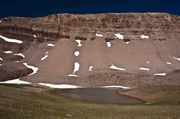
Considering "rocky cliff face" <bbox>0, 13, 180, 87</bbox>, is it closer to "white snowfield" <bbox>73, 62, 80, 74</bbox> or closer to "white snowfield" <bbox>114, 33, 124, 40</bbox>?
"white snowfield" <bbox>114, 33, 124, 40</bbox>

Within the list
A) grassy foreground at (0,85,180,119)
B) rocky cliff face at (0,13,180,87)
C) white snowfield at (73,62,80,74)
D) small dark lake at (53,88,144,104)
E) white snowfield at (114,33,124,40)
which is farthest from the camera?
white snowfield at (114,33,124,40)

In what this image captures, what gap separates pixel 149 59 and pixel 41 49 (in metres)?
49.0

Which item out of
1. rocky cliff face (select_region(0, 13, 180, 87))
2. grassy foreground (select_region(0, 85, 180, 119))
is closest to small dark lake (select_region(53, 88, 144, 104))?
grassy foreground (select_region(0, 85, 180, 119))

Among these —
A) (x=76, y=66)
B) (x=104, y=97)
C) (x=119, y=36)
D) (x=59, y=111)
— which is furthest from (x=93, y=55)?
(x=59, y=111)

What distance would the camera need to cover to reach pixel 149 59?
17825 cm

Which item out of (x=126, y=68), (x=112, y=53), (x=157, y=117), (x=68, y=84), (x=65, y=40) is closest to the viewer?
(x=157, y=117)

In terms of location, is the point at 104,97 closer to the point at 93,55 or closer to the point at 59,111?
the point at 59,111

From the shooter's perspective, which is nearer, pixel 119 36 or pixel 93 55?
pixel 93 55

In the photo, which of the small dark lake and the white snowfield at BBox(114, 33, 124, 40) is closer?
the small dark lake

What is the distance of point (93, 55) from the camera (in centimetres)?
17325

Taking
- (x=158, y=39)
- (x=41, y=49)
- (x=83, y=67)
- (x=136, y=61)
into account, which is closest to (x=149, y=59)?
(x=136, y=61)

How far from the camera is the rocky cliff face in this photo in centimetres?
14188

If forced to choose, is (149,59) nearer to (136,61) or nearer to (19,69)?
(136,61)

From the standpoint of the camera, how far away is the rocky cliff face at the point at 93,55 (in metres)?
142
